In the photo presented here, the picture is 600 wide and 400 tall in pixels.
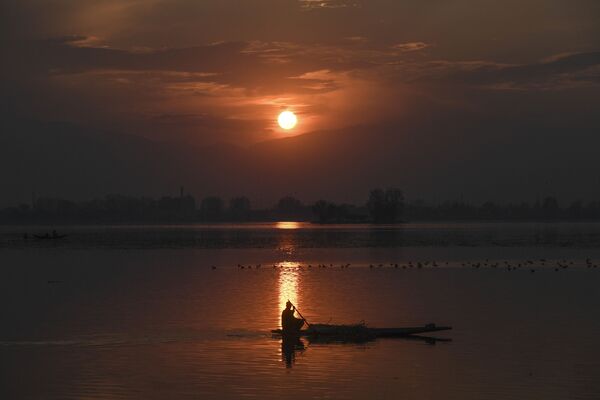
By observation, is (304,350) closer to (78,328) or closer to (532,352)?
(532,352)

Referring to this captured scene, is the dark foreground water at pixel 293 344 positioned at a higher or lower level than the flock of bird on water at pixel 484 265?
lower

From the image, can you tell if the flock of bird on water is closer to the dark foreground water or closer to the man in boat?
the dark foreground water

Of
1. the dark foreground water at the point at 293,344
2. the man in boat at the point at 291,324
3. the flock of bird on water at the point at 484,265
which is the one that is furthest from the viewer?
the flock of bird on water at the point at 484,265

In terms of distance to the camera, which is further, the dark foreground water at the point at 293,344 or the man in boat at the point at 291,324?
the man in boat at the point at 291,324

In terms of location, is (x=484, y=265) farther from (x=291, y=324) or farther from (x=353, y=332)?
(x=291, y=324)

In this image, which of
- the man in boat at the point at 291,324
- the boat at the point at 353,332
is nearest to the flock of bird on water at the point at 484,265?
the boat at the point at 353,332

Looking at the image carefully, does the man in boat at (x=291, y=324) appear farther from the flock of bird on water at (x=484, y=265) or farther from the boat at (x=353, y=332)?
the flock of bird on water at (x=484, y=265)

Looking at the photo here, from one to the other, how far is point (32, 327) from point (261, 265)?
148 feet

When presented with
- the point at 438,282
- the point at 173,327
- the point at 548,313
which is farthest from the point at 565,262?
the point at 173,327

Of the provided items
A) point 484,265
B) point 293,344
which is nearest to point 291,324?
point 293,344

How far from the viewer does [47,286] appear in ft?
212

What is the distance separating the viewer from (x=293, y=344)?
3491 centimetres

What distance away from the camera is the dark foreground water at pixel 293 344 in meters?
27.8

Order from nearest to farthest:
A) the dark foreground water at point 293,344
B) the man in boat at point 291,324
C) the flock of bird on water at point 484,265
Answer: the dark foreground water at point 293,344 → the man in boat at point 291,324 → the flock of bird on water at point 484,265
